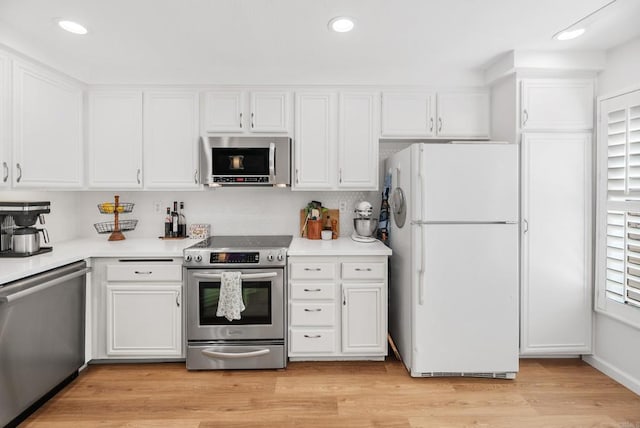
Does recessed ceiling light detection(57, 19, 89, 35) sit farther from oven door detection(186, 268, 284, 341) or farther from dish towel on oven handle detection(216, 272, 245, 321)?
dish towel on oven handle detection(216, 272, 245, 321)

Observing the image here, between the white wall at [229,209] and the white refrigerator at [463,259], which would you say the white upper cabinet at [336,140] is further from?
the white refrigerator at [463,259]

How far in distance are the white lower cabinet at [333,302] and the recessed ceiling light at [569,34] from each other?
1.95m

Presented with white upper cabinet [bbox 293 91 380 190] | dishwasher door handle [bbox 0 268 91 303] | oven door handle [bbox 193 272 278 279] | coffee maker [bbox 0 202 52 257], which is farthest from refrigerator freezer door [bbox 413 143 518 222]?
coffee maker [bbox 0 202 52 257]

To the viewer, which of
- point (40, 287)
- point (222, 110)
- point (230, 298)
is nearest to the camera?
point (40, 287)

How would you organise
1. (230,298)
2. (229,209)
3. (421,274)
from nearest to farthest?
(421,274) < (230,298) < (229,209)

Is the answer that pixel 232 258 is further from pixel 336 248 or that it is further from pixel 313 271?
pixel 336 248

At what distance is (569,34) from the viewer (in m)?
2.30

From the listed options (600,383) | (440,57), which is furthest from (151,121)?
(600,383)

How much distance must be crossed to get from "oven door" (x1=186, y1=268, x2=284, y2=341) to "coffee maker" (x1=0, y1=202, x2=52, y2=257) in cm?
106

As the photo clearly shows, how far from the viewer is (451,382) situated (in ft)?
8.03

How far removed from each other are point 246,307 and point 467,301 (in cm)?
161

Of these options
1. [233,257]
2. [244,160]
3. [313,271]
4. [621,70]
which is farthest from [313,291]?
[621,70]

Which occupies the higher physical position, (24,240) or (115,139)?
(115,139)

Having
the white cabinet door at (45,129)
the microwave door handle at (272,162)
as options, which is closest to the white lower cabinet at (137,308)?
the white cabinet door at (45,129)
